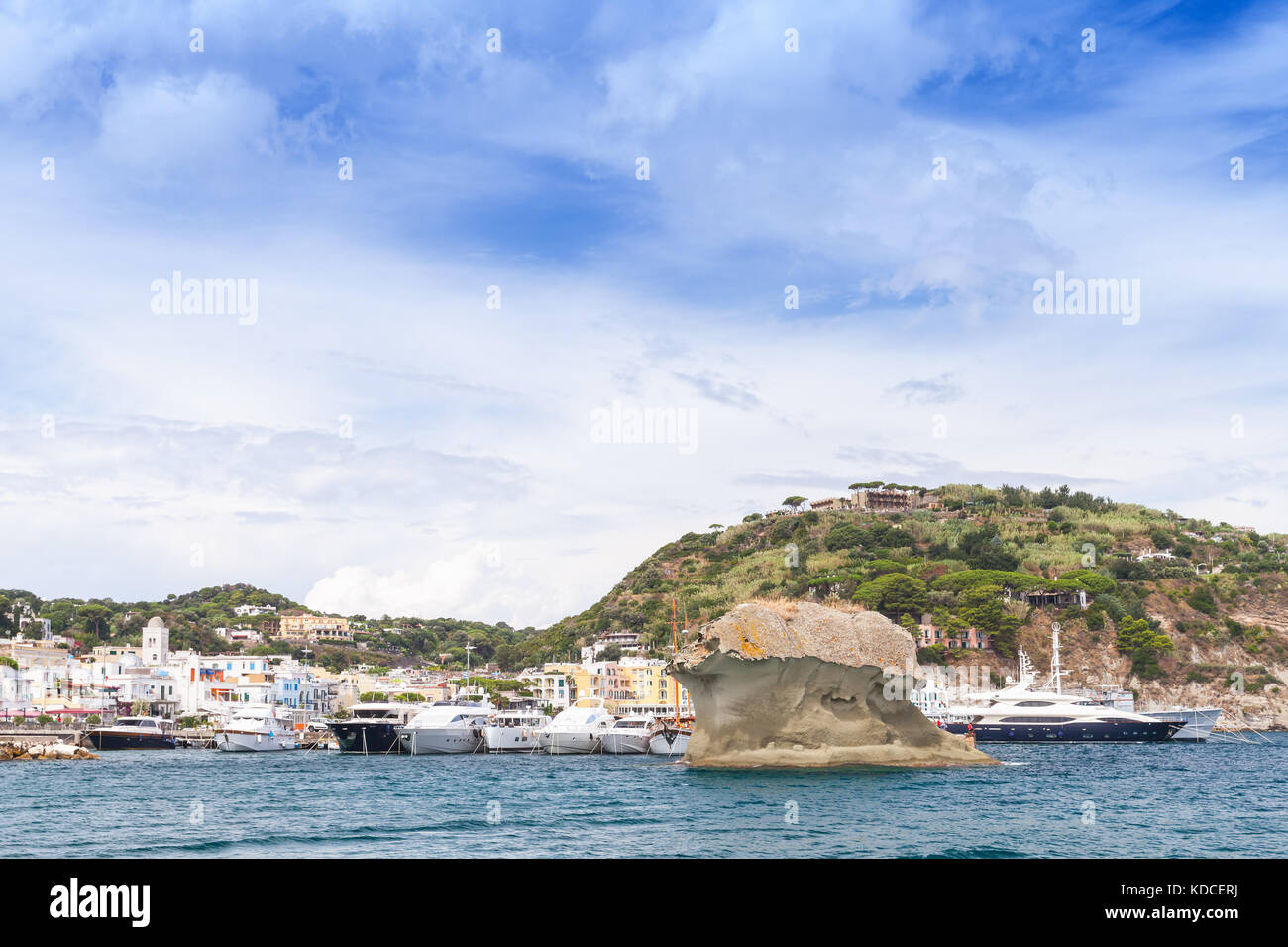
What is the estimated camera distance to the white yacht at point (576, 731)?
84188 mm

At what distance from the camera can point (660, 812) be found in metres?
32.2

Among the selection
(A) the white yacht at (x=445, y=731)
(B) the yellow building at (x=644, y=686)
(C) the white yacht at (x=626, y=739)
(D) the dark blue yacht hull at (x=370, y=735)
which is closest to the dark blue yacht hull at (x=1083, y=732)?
(C) the white yacht at (x=626, y=739)

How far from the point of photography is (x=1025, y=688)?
295 ft

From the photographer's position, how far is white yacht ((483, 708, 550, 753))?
286ft

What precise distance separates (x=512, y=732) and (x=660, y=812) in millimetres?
59040

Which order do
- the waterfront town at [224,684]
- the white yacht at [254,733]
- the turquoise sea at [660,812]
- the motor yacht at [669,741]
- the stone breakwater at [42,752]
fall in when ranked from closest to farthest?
the turquoise sea at [660,812]
the stone breakwater at [42,752]
the motor yacht at [669,741]
the white yacht at [254,733]
the waterfront town at [224,684]

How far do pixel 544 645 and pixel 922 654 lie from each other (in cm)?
6886

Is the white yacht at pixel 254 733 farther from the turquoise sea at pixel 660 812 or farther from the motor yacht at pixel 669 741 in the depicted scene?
the motor yacht at pixel 669 741

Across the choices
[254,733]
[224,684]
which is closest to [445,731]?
[254,733]

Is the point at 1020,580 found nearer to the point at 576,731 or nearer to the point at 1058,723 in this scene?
the point at 1058,723

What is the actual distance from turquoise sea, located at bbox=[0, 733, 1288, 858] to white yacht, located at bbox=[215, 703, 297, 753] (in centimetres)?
3337

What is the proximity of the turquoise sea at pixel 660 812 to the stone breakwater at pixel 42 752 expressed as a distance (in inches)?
717
